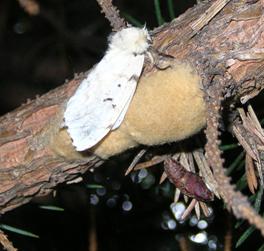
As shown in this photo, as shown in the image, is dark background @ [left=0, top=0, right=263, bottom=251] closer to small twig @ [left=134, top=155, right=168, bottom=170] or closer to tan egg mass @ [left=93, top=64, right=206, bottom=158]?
small twig @ [left=134, top=155, right=168, bottom=170]

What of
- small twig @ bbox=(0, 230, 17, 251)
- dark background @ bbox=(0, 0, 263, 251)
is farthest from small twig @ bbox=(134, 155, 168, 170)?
small twig @ bbox=(0, 230, 17, 251)

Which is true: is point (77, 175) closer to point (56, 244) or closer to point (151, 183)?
point (151, 183)

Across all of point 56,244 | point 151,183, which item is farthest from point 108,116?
point 56,244

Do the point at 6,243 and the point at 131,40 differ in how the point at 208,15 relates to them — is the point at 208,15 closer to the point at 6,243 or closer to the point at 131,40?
the point at 131,40

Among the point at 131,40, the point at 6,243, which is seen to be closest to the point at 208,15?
the point at 131,40

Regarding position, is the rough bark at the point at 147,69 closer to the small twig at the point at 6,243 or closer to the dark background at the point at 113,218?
the small twig at the point at 6,243

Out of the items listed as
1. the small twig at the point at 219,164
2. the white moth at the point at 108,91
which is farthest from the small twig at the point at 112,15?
the small twig at the point at 219,164

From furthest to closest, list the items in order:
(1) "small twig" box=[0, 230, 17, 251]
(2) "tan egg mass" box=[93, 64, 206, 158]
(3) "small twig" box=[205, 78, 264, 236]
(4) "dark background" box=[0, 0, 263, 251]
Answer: (4) "dark background" box=[0, 0, 263, 251], (1) "small twig" box=[0, 230, 17, 251], (2) "tan egg mass" box=[93, 64, 206, 158], (3) "small twig" box=[205, 78, 264, 236]
